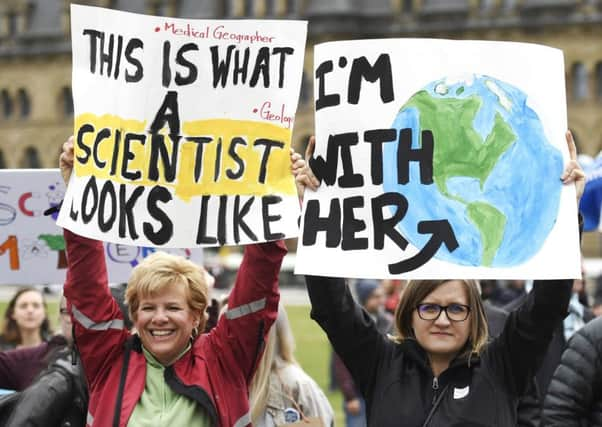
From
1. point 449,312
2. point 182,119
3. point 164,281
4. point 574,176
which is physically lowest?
point 449,312

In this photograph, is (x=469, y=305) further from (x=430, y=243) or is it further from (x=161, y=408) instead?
(x=161, y=408)

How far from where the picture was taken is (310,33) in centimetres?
5362

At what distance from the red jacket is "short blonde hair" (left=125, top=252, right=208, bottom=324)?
9cm

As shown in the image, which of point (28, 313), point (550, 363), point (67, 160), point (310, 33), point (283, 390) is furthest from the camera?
point (310, 33)

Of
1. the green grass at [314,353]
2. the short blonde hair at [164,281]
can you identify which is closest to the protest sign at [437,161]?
the short blonde hair at [164,281]

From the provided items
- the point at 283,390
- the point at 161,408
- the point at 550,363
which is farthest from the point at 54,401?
the point at 550,363

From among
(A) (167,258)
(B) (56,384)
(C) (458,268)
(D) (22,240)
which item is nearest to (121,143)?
(A) (167,258)

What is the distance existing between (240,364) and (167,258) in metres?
0.40

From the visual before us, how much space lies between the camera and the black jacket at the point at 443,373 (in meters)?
4.52

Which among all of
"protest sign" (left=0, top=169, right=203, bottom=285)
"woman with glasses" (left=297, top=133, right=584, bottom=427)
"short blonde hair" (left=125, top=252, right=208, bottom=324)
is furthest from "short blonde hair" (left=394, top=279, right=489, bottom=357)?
"protest sign" (left=0, top=169, right=203, bottom=285)

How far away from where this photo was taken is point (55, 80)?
5953 cm

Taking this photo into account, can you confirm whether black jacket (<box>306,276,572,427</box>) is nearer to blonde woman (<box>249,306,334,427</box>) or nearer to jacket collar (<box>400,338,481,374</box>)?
jacket collar (<box>400,338,481,374</box>)

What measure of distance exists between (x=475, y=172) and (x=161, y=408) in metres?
1.21

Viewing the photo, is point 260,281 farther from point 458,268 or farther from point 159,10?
point 159,10
